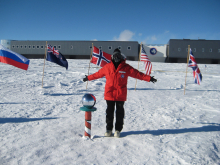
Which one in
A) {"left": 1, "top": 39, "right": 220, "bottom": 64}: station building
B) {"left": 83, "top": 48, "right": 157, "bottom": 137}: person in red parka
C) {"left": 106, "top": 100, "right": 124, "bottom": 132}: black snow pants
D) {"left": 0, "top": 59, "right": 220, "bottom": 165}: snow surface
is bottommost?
{"left": 0, "top": 59, "right": 220, "bottom": 165}: snow surface

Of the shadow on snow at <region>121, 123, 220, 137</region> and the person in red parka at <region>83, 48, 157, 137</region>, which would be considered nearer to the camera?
the person in red parka at <region>83, 48, 157, 137</region>

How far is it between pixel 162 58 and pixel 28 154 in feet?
118

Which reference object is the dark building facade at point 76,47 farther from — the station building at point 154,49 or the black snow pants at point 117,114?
the black snow pants at point 117,114

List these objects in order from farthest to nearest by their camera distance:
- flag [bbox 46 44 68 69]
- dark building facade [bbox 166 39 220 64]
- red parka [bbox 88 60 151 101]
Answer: dark building facade [bbox 166 39 220 64]
flag [bbox 46 44 68 69]
red parka [bbox 88 60 151 101]

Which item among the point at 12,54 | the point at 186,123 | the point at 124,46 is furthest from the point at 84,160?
the point at 124,46

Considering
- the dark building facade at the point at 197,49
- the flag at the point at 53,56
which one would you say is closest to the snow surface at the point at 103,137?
the flag at the point at 53,56

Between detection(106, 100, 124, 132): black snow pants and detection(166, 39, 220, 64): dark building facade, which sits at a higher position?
detection(166, 39, 220, 64): dark building facade

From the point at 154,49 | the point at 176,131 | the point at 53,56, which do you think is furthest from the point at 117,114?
the point at 154,49

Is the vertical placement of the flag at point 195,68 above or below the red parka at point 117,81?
above

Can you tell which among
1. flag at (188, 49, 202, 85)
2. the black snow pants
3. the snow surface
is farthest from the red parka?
flag at (188, 49, 202, 85)

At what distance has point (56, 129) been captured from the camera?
3.17 meters

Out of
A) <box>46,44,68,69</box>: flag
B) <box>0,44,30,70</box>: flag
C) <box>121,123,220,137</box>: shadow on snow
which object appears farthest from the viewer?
<box>46,44,68,69</box>: flag

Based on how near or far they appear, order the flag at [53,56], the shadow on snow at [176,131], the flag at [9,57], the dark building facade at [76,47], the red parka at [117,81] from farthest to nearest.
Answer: the dark building facade at [76,47] < the flag at [53,56] < the flag at [9,57] < the shadow on snow at [176,131] < the red parka at [117,81]

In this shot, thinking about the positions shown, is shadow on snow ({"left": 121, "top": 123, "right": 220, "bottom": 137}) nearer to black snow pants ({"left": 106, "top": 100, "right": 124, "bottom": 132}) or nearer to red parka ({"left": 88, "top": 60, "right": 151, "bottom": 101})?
black snow pants ({"left": 106, "top": 100, "right": 124, "bottom": 132})
